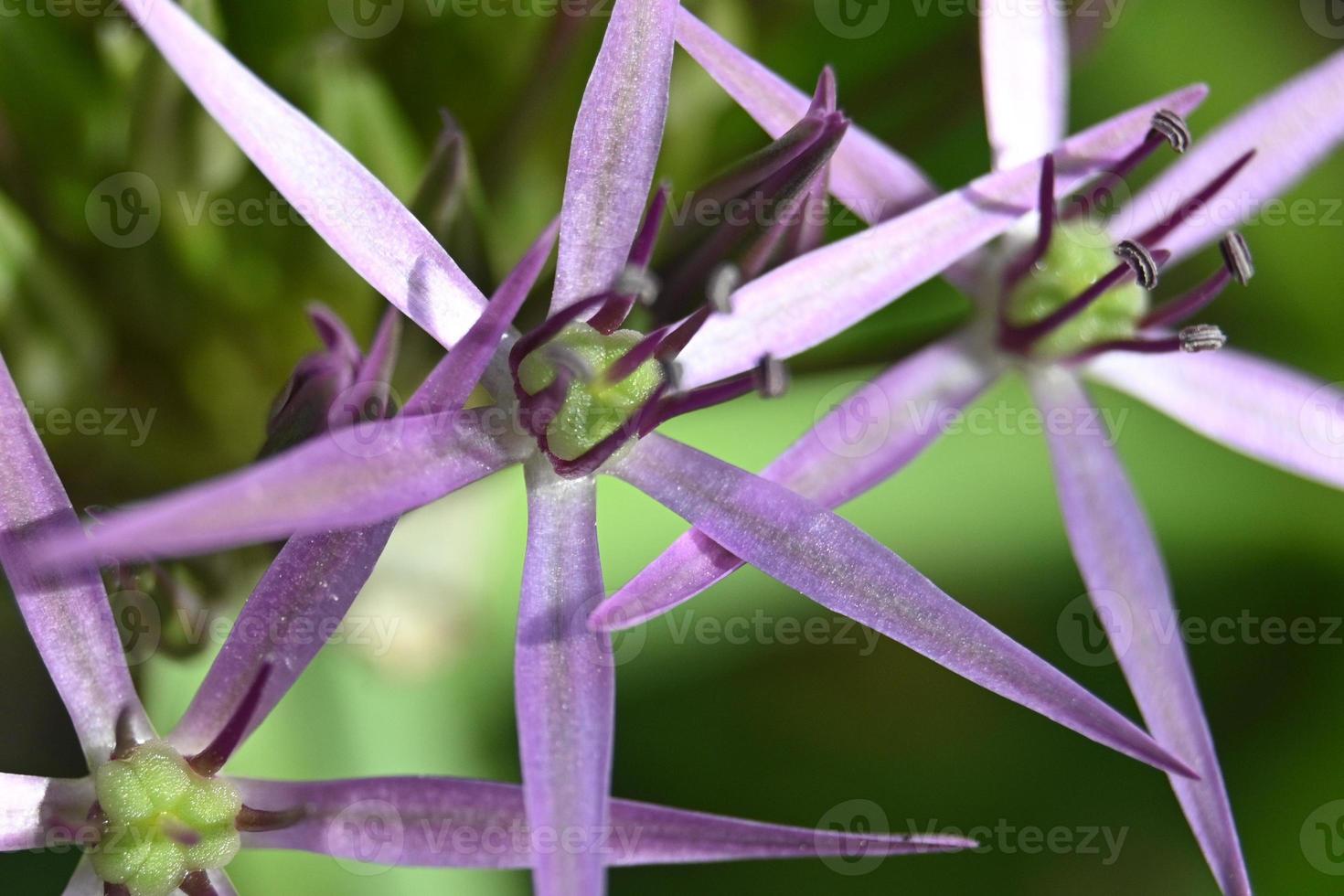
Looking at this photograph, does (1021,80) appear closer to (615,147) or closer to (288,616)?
(615,147)

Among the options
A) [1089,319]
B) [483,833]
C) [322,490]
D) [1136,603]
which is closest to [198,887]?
[483,833]

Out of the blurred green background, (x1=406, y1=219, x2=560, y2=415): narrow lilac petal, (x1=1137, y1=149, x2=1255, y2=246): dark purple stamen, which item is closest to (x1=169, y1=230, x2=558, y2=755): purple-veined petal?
(x1=406, y1=219, x2=560, y2=415): narrow lilac petal

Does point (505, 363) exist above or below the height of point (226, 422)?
below

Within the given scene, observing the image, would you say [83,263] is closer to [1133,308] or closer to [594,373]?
[594,373]

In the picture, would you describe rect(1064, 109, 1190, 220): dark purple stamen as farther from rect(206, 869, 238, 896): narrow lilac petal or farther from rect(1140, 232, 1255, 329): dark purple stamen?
rect(206, 869, 238, 896): narrow lilac petal

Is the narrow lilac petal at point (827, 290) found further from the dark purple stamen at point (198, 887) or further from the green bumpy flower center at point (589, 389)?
the dark purple stamen at point (198, 887)

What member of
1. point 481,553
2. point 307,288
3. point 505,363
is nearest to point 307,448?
point 505,363
